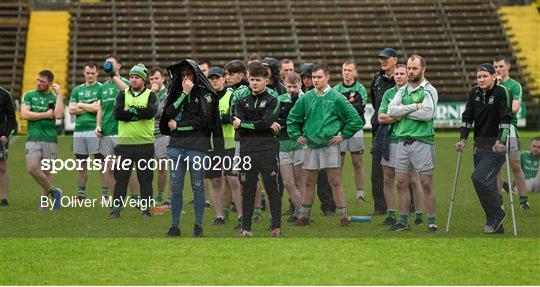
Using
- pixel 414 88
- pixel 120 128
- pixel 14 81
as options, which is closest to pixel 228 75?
pixel 120 128

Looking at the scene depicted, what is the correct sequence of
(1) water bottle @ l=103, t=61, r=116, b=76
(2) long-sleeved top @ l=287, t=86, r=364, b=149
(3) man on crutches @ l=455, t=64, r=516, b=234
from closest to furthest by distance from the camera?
(3) man on crutches @ l=455, t=64, r=516, b=234 < (2) long-sleeved top @ l=287, t=86, r=364, b=149 < (1) water bottle @ l=103, t=61, r=116, b=76

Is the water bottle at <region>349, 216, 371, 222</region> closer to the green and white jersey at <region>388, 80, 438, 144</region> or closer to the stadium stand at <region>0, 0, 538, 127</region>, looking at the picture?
the green and white jersey at <region>388, 80, 438, 144</region>

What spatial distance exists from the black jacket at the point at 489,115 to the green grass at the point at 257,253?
1071 mm

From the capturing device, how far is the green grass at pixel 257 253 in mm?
9016

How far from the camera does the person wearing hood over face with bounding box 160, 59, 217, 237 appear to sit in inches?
458

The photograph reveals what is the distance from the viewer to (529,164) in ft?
57.5

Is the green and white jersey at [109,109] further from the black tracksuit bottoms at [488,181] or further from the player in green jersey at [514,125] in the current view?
the black tracksuit bottoms at [488,181]

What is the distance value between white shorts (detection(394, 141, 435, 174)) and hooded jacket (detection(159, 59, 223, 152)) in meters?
2.14

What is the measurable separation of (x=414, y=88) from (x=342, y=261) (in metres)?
3.08

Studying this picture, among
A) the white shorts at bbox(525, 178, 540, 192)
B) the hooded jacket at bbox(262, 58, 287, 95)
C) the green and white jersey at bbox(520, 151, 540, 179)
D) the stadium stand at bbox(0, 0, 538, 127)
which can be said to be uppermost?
the stadium stand at bbox(0, 0, 538, 127)

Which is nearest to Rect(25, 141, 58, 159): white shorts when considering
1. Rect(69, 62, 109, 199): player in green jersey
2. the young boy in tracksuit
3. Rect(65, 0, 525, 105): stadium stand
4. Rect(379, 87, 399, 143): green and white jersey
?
Rect(69, 62, 109, 199): player in green jersey

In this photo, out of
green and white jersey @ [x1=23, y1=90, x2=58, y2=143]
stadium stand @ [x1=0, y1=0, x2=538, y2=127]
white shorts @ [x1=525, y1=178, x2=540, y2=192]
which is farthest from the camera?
stadium stand @ [x1=0, y1=0, x2=538, y2=127]

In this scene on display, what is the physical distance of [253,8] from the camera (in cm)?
3862

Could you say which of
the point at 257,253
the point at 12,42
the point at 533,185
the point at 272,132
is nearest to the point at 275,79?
the point at 272,132
